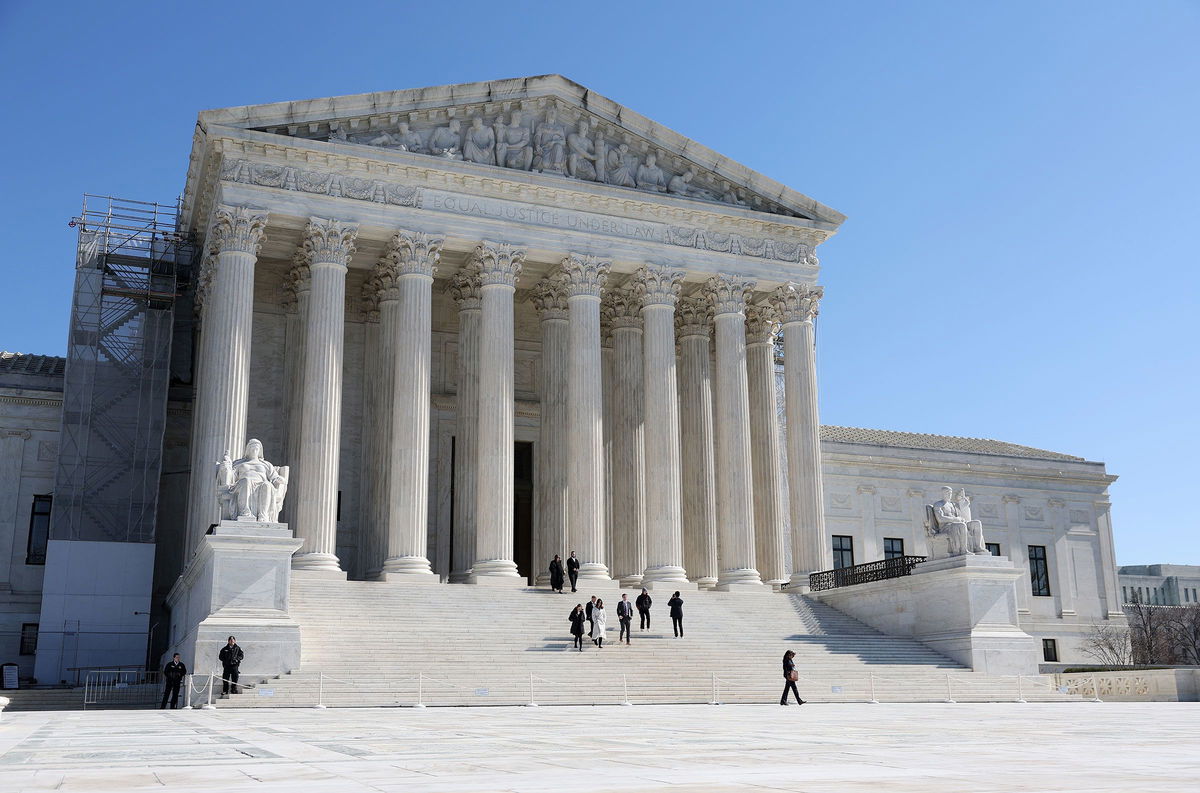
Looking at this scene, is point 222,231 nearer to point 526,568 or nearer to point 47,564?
point 47,564

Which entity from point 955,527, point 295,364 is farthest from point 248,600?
point 955,527

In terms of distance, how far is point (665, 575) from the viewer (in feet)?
132

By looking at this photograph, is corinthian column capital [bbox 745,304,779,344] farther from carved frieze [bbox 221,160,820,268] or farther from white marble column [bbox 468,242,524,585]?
white marble column [bbox 468,242,524,585]

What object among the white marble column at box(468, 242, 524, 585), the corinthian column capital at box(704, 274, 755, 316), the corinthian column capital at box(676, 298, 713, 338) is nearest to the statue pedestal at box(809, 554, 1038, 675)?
the corinthian column capital at box(704, 274, 755, 316)

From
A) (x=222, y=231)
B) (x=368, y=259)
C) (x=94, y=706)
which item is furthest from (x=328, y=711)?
(x=368, y=259)

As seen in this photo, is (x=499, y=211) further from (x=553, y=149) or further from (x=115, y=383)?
(x=115, y=383)

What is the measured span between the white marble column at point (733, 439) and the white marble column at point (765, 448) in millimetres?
1142

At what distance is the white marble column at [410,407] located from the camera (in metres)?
A: 37.2

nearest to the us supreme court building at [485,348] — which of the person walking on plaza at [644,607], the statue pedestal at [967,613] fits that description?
the person walking on plaza at [644,607]

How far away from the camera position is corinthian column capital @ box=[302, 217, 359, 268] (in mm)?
38250

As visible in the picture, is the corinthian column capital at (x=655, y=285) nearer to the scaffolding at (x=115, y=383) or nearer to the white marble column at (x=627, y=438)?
the white marble column at (x=627, y=438)

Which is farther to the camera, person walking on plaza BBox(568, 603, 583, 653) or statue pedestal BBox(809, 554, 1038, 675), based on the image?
statue pedestal BBox(809, 554, 1038, 675)

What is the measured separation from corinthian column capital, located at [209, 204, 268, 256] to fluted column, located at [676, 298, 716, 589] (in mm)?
16922

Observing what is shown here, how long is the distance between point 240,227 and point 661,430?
1573 centimetres
